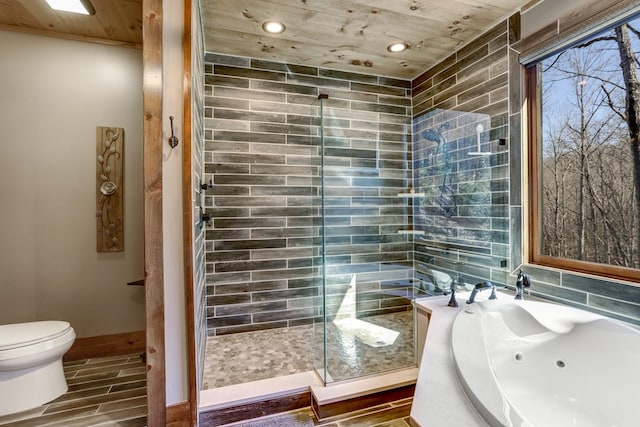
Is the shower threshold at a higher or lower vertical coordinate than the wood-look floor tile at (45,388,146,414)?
higher

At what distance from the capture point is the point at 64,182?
2348 millimetres

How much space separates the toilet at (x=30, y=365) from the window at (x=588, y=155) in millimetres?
3109

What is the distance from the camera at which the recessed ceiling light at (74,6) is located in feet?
6.49

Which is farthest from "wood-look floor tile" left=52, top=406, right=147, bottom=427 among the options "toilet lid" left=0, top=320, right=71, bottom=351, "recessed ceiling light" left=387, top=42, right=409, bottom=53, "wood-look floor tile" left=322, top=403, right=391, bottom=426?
"recessed ceiling light" left=387, top=42, right=409, bottom=53

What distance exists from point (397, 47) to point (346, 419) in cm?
272

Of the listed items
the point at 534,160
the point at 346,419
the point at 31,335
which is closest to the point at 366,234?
the point at 534,160

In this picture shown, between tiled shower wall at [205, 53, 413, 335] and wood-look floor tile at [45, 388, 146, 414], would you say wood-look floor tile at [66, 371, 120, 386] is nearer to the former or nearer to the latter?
wood-look floor tile at [45, 388, 146, 414]

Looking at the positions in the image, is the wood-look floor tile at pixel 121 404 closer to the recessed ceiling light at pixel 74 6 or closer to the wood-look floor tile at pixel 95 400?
the wood-look floor tile at pixel 95 400

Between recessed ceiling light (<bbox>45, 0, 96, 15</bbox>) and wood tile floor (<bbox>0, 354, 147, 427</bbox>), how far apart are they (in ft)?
8.27

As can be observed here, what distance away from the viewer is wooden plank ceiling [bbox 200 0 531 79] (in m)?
2.00

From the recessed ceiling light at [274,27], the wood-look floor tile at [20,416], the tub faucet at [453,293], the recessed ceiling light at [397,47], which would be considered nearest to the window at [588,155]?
the tub faucet at [453,293]

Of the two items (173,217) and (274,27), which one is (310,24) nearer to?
(274,27)

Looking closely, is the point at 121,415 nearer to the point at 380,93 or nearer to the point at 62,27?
the point at 62,27

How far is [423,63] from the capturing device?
9.30ft
